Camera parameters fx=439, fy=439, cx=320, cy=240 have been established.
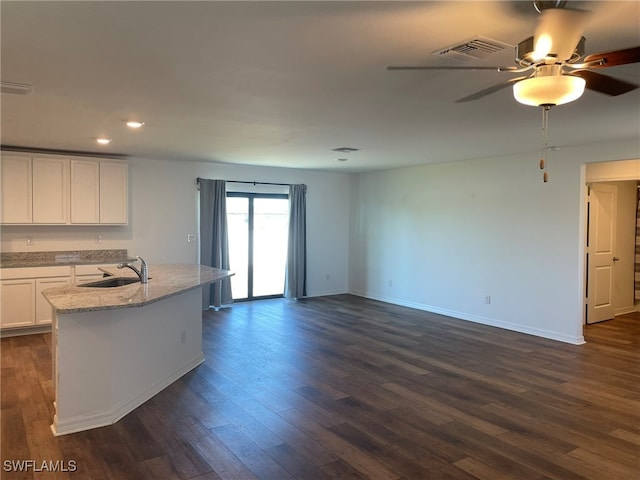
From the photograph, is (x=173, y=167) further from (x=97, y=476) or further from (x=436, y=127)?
(x=97, y=476)

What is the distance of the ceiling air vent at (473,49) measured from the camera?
88.7 inches

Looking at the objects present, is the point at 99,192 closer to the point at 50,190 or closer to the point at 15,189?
the point at 50,190

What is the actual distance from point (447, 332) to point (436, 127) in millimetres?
2902

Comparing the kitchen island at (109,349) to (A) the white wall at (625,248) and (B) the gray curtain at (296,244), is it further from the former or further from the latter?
(A) the white wall at (625,248)

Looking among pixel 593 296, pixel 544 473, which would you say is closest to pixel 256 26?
pixel 544 473

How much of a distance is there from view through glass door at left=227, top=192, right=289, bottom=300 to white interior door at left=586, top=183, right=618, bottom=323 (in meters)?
4.98

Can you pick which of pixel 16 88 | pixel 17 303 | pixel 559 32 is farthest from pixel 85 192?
pixel 559 32

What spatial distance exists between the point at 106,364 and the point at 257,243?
4.85 metres

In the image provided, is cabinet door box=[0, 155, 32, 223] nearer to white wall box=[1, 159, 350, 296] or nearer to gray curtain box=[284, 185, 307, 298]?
white wall box=[1, 159, 350, 296]

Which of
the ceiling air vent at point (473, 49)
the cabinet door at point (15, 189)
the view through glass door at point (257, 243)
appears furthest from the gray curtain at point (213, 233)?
the ceiling air vent at point (473, 49)

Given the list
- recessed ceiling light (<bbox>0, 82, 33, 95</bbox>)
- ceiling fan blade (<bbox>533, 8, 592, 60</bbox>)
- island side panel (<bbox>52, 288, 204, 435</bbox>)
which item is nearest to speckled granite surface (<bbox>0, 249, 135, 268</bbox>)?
island side panel (<bbox>52, 288, 204, 435</bbox>)

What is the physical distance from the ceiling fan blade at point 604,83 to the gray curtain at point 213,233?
19.2ft

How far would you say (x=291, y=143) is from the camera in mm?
5254

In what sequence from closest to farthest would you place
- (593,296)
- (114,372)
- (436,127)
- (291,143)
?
(114,372)
(436,127)
(291,143)
(593,296)
